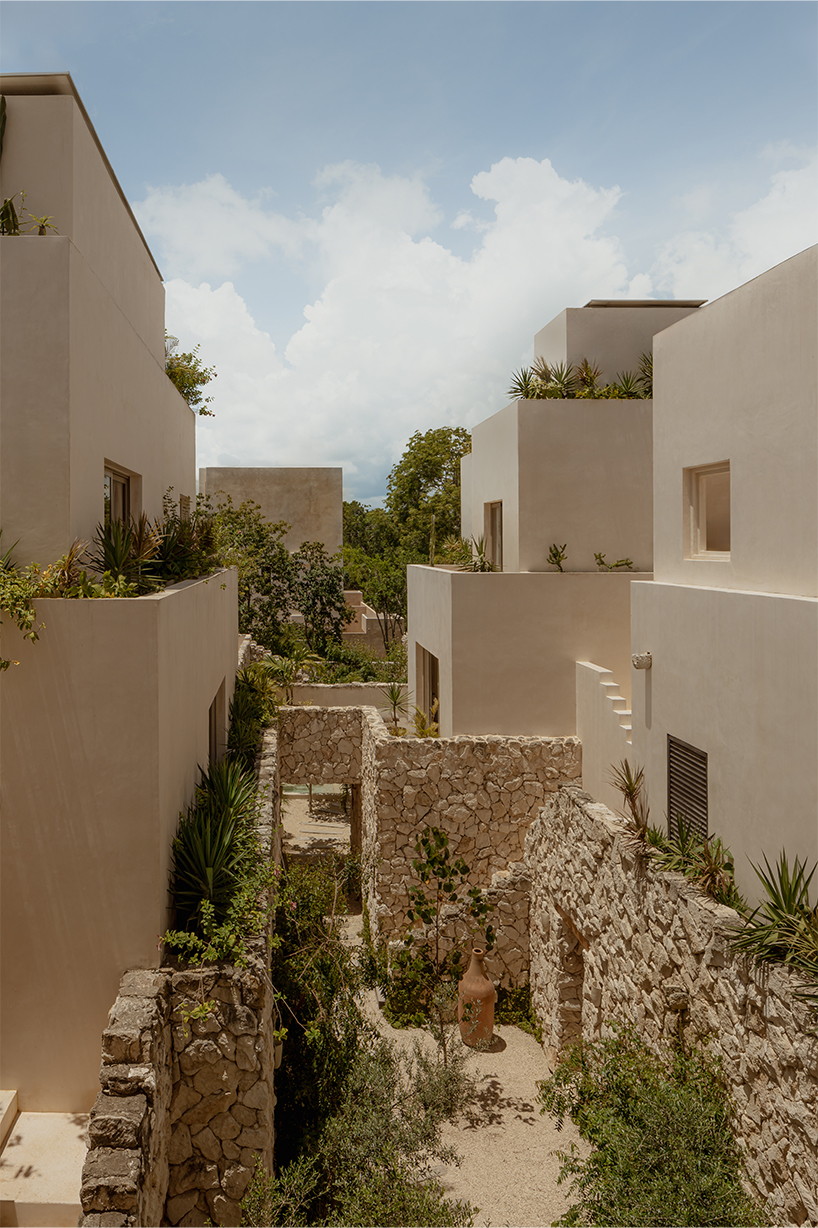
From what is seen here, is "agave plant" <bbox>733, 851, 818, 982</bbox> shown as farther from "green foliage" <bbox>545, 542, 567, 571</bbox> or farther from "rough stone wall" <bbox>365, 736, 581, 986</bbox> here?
"green foliage" <bbox>545, 542, 567, 571</bbox>

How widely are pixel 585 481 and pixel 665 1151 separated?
36.0 ft

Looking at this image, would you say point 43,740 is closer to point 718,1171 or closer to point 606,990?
point 718,1171

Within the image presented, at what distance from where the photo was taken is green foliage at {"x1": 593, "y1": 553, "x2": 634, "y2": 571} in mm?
14383

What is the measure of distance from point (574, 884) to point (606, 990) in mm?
1574

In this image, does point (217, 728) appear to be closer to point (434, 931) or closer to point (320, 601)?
point (434, 931)

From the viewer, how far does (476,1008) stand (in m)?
12.4

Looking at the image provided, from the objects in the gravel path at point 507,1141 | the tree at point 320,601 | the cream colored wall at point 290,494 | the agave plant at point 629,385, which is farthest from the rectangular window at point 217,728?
the cream colored wall at point 290,494

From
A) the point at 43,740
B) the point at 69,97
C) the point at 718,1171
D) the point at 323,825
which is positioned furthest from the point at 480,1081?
the point at 69,97

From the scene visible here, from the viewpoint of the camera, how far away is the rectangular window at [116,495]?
8711 mm

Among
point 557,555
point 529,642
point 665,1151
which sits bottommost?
point 665,1151

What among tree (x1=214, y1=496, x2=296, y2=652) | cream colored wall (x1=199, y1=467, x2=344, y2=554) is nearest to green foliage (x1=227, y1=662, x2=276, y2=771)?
tree (x1=214, y1=496, x2=296, y2=652)

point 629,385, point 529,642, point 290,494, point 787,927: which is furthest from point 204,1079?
point 290,494

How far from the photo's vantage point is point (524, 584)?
13820 mm

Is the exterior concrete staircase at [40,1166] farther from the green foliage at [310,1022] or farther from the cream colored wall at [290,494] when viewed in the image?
the cream colored wall at [290,494]
